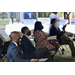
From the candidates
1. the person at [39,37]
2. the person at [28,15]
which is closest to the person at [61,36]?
the person at [39,37]

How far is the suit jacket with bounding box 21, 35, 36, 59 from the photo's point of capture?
402cm

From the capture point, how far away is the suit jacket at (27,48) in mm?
4023

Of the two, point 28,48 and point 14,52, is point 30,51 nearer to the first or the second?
point 28,48

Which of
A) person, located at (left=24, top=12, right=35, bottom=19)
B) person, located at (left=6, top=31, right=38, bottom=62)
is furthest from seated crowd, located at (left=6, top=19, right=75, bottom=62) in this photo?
person, located at (left=24, top=12, right=35, bottom=19)

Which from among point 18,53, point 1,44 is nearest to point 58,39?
point 1,44

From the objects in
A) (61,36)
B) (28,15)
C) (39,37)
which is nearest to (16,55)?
(39,37)

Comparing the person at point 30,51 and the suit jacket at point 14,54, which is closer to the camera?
the suit jacket at point 14,54

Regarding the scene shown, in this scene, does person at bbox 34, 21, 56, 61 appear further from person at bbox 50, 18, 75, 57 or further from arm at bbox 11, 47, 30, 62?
arm at bbox 11, 47, 30, 62

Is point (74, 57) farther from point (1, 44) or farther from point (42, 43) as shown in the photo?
point (1, 44)

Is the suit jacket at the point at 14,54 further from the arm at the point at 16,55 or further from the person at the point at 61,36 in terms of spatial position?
the person at the point at 61,36

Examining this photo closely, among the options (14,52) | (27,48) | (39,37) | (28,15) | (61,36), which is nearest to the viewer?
(14,52)

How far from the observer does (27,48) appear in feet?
13.2

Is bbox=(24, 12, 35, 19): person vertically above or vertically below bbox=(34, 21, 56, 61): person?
above
